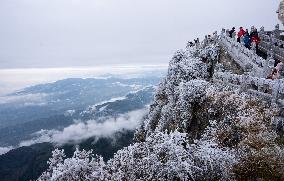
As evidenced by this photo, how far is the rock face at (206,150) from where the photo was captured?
21.5 m

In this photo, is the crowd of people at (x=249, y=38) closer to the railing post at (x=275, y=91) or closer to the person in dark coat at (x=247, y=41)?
the person in dark coat at (x=247, y=41)

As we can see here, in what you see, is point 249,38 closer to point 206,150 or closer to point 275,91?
point 275,91

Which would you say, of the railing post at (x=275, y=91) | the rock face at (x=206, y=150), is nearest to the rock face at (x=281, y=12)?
the rock face at (x=206, y=150)

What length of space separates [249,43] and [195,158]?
24117mm

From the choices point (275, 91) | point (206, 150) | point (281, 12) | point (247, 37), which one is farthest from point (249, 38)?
point (206, 150)

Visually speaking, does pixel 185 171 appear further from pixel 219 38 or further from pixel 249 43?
pixel 219 38

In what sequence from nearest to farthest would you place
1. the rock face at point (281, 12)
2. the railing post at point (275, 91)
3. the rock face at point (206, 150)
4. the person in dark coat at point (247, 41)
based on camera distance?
the rock face at point (206, 150)
the railing post at point (275, 91)
the person in dark coat at point (247, 41)
the rock face at point (281, 12)

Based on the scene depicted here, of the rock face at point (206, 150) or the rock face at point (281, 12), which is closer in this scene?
the rock face at point (206, 150)

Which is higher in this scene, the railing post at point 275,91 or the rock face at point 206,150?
the railing post at point 275,91

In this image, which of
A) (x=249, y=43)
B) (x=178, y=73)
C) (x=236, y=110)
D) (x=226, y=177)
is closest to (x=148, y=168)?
(x=226, y=177)

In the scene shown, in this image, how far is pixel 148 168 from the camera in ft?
73.1

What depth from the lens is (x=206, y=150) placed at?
22219mm

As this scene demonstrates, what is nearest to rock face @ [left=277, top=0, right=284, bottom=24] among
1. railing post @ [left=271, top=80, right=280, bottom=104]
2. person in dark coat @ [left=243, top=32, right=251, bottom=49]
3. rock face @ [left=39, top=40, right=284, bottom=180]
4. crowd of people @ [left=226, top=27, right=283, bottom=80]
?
crowd of people @ [left=226, top=27, right=283, bottom=80]

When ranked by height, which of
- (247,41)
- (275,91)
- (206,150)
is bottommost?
(206,150)
